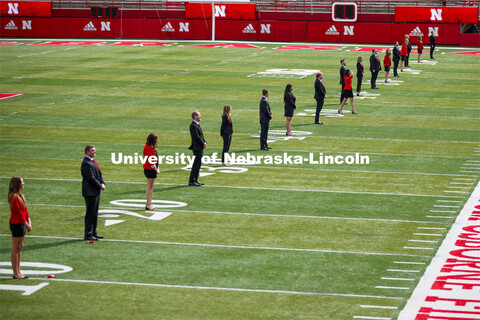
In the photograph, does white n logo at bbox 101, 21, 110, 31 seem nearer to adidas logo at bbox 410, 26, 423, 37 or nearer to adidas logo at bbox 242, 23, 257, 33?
adidas logo at bbox 242, 23, 257, 33

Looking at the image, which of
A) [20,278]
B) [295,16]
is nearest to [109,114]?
[20,278]

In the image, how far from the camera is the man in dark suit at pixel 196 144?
1923cm

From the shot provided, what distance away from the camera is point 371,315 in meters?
11.7

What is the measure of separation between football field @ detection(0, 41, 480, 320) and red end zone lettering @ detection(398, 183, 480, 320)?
0.70 feet

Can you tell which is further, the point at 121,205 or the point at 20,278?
the point at 121,205

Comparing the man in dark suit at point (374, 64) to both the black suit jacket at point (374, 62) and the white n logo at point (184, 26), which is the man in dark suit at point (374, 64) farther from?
the white n logo at point (184, 26)

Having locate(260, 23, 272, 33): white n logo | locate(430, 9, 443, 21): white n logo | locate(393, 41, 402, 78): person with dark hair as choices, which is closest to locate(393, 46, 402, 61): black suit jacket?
locate(393, 41, 402, 78): person with dark hair

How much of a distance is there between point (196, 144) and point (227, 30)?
38507 mm

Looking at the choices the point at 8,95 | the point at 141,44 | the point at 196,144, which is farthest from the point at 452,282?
the point at 141,44

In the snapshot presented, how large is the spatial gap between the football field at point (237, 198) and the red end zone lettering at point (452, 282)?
0.21 m

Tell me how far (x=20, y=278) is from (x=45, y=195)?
5652 millimetres

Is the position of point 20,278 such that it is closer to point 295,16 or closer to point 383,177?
point 383,177

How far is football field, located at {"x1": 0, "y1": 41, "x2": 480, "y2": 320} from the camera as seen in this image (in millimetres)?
12594

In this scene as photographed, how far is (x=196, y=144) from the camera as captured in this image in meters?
19.4
